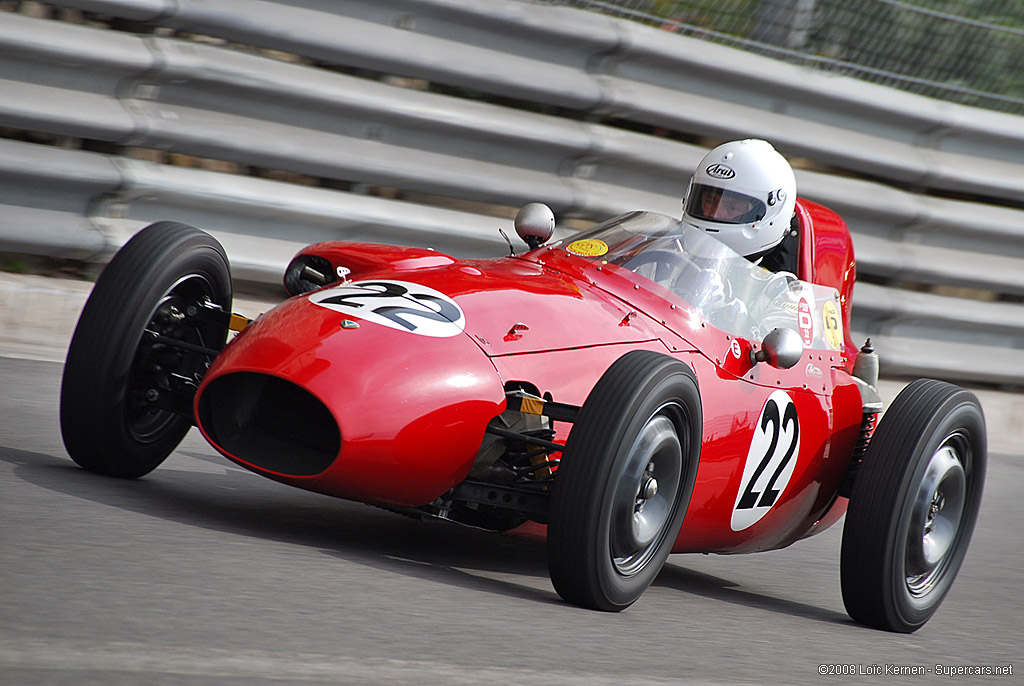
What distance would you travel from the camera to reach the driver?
4.93 metres

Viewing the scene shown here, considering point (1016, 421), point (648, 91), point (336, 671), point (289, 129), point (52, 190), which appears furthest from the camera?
point (1016, 421)

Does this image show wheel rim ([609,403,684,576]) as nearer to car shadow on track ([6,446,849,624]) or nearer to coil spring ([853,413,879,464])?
car shadow on track ([6,446,849,624])

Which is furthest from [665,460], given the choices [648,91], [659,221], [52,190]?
[648,91]

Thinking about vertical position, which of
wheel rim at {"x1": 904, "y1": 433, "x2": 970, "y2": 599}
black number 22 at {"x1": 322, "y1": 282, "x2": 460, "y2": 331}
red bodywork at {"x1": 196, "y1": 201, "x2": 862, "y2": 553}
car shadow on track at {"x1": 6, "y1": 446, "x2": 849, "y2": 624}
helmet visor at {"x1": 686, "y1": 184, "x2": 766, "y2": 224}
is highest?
helmet visor at {"x1": 686, "y1": 184, "x2": 766, "y2": 224}

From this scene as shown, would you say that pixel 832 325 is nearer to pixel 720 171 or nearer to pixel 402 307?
pixel 720 171

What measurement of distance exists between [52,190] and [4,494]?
2.59 m

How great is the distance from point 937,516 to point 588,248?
144cm

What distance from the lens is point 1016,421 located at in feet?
29.3

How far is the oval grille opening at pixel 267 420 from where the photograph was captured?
3.47 metres

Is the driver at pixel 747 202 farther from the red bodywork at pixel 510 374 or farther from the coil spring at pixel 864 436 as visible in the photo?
the coil spring at pixel 864 436

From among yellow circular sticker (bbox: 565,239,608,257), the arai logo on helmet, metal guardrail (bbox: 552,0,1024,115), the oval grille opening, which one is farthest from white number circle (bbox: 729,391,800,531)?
metal guardrail (bbox: 552,0,1024,115)

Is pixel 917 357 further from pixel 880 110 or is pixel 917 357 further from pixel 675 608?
pixel 675 608

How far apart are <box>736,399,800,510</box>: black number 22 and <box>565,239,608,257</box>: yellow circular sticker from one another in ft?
2.49

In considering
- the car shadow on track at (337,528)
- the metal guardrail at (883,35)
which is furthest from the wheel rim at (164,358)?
the metal guardrail at (883,35)
